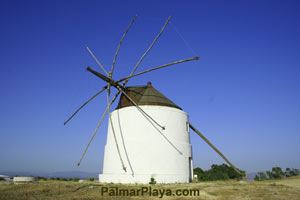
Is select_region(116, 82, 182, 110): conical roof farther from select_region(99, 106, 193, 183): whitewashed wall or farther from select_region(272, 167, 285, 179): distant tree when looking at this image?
select_region(272, 167, 285, 179): distant tree

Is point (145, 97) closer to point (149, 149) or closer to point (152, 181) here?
point (149, 149)

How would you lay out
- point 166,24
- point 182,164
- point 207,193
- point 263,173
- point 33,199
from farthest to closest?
1. point 263,173
2. point 182,164
3. point 166,24
4. point 207,193
5. point 33,199

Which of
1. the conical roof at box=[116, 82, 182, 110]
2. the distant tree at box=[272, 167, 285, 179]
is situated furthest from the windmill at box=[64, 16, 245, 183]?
the distant tree at box=[272, 167, 285, 179]

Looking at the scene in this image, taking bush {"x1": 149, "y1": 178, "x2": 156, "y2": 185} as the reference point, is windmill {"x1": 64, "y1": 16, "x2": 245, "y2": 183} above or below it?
above

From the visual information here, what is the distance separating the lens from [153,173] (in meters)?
16.8

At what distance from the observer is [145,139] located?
57.4 ft

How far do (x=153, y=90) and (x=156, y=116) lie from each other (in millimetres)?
3548

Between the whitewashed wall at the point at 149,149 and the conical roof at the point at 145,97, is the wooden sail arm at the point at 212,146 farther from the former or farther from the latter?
the conical roof at the point at 145,97

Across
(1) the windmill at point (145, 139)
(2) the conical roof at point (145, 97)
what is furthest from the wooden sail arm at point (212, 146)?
(2) the conical roof at point (145, 97)

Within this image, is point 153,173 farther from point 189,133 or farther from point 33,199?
point 33,199

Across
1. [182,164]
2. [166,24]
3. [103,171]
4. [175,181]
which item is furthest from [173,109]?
[103,171]

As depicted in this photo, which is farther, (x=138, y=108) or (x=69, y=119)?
(x=69, y=119)

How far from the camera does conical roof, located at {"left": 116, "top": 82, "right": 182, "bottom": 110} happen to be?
19094 mm

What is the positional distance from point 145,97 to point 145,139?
384cm
